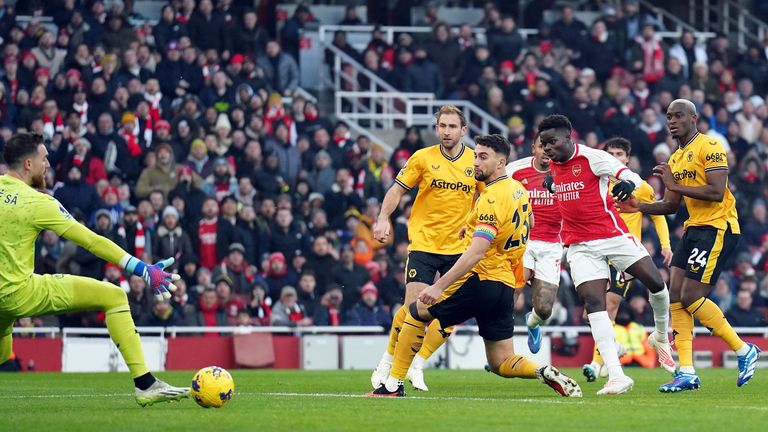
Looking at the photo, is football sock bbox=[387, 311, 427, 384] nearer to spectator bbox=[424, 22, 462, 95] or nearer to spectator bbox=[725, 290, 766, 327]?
spectator bbox=[725, 290, 766, 327]

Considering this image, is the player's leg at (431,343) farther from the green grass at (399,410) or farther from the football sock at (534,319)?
the football sock at (534,319)

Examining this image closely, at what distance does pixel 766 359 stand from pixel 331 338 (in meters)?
7.13

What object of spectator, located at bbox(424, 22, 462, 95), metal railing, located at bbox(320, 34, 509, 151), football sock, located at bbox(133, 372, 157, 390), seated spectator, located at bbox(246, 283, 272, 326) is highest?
spectator, located at bbox(424, 22, 462, 95)

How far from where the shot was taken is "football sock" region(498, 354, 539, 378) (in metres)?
12.5

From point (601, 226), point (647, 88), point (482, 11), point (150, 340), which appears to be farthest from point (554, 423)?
point (482, 11)

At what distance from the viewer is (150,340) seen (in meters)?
21.4

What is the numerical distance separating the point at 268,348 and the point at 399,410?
36.1 feet

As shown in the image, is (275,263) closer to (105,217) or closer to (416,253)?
(105,217)

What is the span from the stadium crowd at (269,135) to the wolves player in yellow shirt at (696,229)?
888 cm

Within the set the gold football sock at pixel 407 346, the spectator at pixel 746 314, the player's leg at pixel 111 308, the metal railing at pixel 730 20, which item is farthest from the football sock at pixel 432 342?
the metal railing at pixel 730 20

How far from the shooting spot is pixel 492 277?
41.1 feet

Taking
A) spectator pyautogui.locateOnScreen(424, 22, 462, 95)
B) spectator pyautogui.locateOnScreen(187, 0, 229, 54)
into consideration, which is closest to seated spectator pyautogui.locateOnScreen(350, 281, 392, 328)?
spectator pyautogui.locateOnScreen(187, 0, 229, 54)

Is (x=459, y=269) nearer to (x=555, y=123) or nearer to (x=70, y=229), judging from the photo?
(x=555, y=123)

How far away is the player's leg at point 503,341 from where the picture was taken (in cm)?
1247
